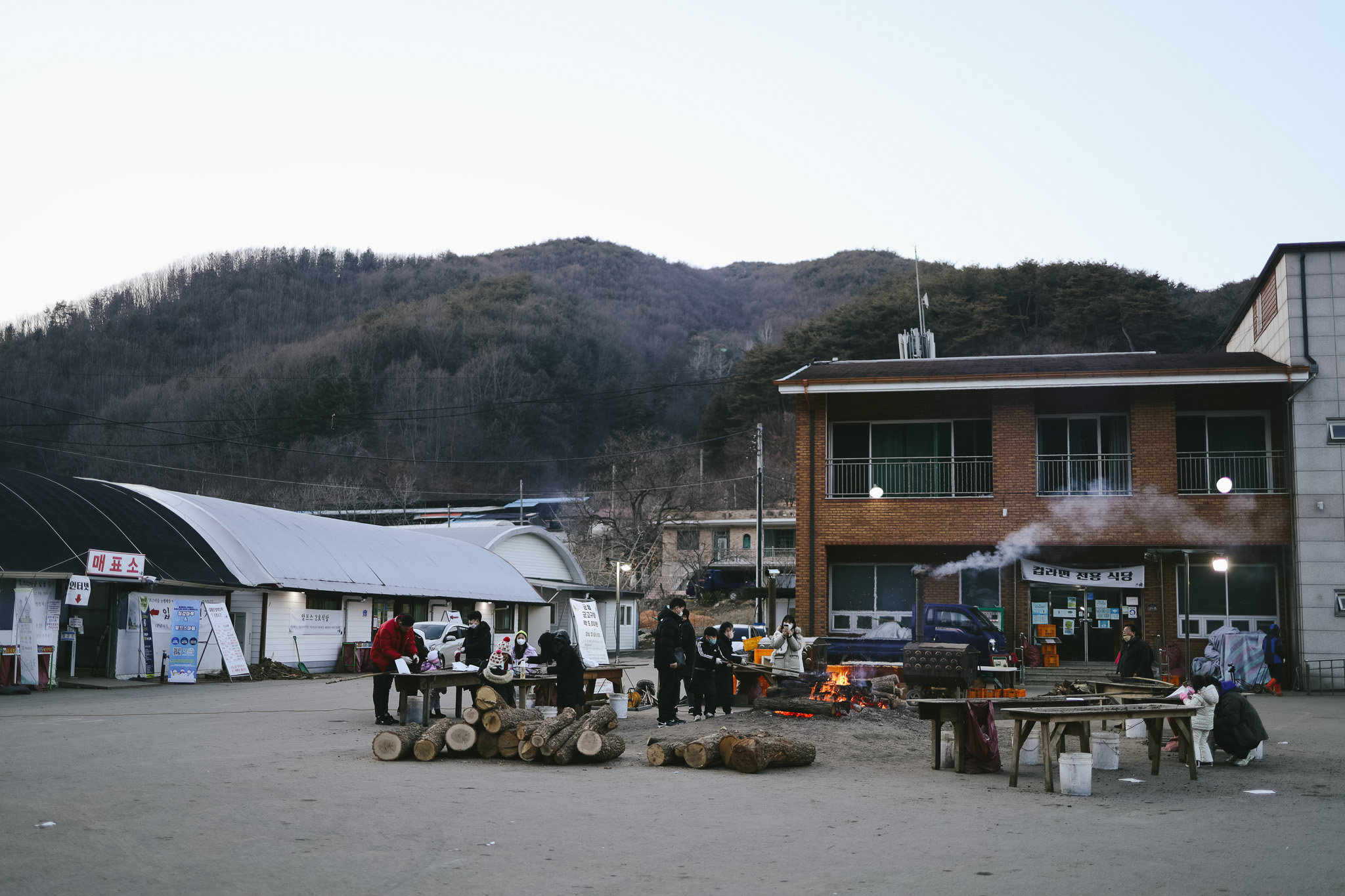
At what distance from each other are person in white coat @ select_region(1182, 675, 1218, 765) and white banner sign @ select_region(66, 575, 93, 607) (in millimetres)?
19845

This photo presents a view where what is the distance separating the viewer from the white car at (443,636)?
99.3 feet

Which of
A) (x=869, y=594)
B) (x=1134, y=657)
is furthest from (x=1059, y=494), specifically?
(x=1134, y=657)

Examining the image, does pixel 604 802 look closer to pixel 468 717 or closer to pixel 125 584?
pixel 468 717

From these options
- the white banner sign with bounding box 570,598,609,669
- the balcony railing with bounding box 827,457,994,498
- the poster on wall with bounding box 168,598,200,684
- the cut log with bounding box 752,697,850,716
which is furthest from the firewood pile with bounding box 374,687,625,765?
the balcony railing with bounding box 827,457,994,498

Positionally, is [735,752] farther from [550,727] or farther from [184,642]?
[184,642]

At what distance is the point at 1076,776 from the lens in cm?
1008

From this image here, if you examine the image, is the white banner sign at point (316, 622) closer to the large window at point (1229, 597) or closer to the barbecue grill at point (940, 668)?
the barbecue grill at point (940, 668)

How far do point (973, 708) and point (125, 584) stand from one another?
19.8 metres

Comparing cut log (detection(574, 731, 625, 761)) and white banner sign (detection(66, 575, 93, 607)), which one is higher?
white banner sign (detection(66, 575, 93, 607))

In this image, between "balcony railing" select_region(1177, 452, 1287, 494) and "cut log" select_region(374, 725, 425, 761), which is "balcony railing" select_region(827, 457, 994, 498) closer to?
"balcony railing" select_region(1177, 452, 1287, 494)

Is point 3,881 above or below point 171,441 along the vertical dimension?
below

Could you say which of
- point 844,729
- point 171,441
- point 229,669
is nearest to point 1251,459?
point 844,729

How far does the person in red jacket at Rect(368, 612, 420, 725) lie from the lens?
15.2 m

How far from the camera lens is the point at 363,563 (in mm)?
33250
